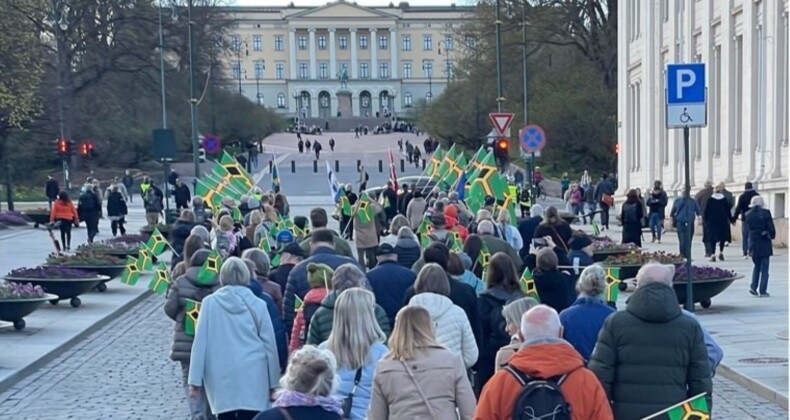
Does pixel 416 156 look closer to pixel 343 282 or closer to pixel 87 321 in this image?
pixel 87 321

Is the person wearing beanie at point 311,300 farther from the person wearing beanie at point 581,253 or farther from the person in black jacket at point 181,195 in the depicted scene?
the person in black jacket at point 181,195

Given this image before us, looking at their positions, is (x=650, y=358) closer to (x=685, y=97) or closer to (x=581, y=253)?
(x=581, y=253)

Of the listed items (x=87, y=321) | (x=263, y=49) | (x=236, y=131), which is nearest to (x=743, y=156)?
(x=87, y=321)

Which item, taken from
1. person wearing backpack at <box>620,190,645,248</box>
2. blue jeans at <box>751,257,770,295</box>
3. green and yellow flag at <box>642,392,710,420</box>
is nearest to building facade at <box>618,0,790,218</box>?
person wearing backpack at <box>620,190,645,248</box>

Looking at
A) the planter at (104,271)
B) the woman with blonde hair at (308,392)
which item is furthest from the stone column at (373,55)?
the woman with blonde hair at (308,392)

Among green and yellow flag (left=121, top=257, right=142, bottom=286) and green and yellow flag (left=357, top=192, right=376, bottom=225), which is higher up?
green and yellow flag (left=357, top=192, right=376, bottom=225)

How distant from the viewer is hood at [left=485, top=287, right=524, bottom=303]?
31.9ft

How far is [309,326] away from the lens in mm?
8867

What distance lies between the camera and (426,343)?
659 cm

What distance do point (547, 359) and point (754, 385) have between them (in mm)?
7026

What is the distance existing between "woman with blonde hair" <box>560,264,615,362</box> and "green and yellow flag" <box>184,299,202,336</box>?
2908mm

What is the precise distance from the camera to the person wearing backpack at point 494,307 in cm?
967

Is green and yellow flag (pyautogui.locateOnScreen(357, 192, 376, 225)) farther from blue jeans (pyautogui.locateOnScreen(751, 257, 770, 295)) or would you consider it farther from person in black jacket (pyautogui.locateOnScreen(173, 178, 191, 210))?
person in black jacket (pyautogui.locateOnScreen(173, 178, 191, 210))

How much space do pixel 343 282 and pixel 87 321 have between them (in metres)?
10.5
